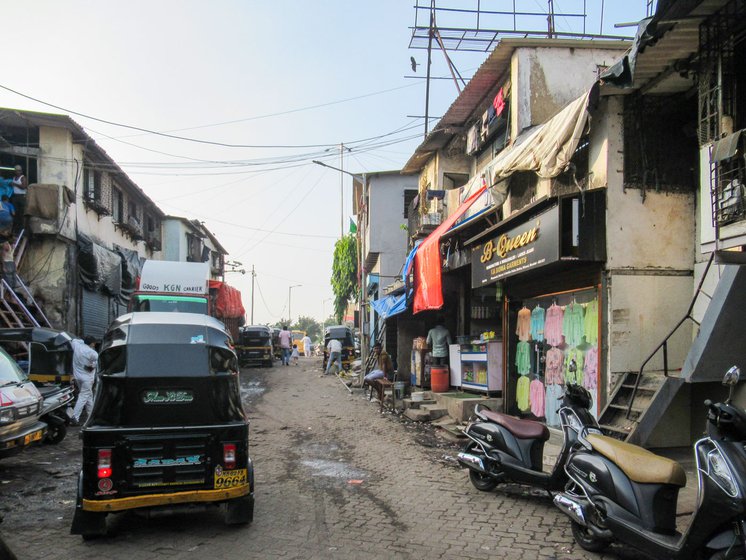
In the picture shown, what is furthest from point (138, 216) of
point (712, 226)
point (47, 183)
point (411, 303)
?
point (712, 226)

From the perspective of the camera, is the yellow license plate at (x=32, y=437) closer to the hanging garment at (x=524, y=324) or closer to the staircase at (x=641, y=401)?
the staircase at (x=641, y=401)

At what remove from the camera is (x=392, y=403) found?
14.6 m

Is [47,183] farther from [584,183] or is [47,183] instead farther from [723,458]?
[723,458]

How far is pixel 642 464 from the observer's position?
4.56 m

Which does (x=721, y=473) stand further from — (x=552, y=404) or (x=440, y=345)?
(x=440, y=345)

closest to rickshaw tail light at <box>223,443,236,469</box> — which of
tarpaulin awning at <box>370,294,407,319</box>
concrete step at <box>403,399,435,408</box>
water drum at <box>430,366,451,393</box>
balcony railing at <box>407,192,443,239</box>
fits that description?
concrete step at <box>403,399,435,408</box>

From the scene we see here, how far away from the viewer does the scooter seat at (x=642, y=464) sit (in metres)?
4.38

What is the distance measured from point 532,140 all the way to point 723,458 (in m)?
7.09

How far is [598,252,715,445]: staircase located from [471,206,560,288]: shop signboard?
6.43ft

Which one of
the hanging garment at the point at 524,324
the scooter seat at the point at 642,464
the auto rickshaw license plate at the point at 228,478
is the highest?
the hanging garment at the point at 524,324

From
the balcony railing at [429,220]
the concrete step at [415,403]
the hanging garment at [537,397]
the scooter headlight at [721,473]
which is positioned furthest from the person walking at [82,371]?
the scooter headlight at [721,473]

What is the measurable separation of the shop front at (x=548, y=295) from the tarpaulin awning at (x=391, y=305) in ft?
12.4

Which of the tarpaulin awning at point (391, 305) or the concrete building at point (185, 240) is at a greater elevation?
the concrete building at point (185, 240)

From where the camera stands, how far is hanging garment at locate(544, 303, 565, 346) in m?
9.88
